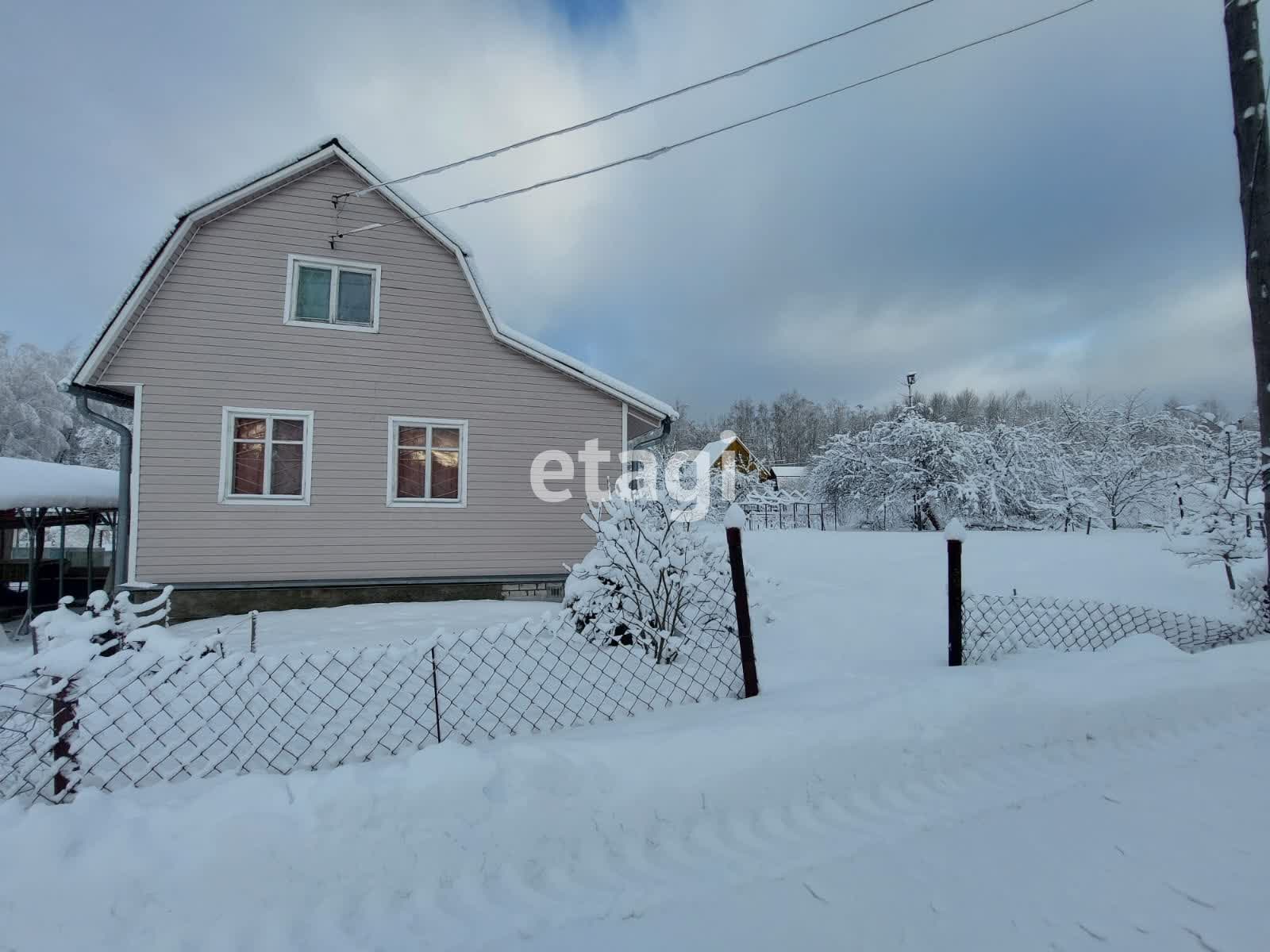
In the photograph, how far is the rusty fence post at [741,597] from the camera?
3.30 metres

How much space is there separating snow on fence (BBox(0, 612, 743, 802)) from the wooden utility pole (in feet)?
16.8

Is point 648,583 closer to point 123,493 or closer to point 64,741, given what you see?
point 64,741

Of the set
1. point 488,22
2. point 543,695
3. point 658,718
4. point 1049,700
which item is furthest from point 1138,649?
point 488,22

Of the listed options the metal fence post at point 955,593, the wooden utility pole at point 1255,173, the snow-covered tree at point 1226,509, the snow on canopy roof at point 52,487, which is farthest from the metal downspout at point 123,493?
the wooden utility pole at point 1255,173

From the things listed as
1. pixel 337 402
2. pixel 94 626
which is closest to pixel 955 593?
pixel 94 626

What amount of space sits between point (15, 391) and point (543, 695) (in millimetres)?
34957

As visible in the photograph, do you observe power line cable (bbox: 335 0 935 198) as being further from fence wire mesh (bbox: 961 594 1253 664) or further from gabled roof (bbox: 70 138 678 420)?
fence wire mesh (bbox: 961 594 1253 664)

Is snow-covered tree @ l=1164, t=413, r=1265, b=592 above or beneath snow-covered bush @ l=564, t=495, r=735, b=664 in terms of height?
above

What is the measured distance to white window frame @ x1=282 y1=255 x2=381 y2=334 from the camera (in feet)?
28.7

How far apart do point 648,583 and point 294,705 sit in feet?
7.75

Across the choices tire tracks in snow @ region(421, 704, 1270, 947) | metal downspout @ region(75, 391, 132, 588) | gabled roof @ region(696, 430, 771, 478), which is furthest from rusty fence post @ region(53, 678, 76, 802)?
gabled roof @ region(696, 430, 771, 478)

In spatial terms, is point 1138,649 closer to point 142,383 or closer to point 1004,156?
point 1004,156

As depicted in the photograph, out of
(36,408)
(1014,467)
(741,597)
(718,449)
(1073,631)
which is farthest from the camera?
(718,449)

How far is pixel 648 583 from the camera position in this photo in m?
4.48
